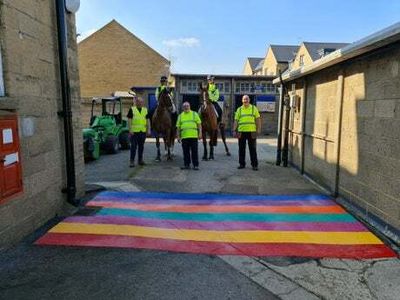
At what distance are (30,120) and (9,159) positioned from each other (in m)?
0.74

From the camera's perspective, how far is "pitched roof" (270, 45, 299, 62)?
4485 centimetres

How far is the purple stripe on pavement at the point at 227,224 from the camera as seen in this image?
527 centimetres

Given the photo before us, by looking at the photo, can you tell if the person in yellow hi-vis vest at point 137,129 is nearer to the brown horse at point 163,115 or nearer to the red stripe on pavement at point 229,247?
the brown horse at point 163,115

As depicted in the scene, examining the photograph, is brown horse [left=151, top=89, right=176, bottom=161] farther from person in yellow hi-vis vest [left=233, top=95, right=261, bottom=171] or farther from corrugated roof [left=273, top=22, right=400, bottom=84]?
corrugated roof [left=273, top=22, right=400, bottom=84]

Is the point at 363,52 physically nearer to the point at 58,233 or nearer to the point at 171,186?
the point at 171,186

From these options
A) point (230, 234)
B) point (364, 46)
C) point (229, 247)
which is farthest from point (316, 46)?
point (229, 247)

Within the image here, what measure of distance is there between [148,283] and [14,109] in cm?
253

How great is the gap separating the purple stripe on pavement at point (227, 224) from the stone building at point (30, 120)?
2.32 feet

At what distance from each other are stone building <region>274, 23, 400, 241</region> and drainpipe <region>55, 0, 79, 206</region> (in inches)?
166

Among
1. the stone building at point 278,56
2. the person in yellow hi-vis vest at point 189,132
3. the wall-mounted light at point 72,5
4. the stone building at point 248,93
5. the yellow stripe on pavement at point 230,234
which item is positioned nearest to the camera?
the yellow stripe on pavement at point 230,234

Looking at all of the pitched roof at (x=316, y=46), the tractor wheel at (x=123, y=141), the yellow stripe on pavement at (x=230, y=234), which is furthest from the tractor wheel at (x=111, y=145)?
the pitched roof at (x=316, y=46)

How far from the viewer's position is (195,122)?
9875 mm

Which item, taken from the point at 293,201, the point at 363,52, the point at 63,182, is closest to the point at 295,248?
the point at 293,201

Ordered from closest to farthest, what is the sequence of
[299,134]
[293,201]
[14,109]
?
[14,109] < [293,201] < [299,134]
